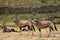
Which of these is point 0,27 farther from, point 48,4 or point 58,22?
point 48,4

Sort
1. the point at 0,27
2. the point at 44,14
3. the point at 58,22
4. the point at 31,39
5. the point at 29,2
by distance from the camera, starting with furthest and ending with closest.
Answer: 1. the point at 29,2
2. the point at 44,14
3. the point at 58,22
4. the point at 0,27
5. the point at 31,39

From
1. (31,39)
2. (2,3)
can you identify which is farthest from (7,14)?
(31,39)

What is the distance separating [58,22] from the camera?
118 feet

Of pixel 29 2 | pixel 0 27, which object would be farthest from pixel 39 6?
pixel 0 27

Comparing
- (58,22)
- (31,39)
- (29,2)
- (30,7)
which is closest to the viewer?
(31,39)

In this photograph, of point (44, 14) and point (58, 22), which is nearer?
point (58, 22)

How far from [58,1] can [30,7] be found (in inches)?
300

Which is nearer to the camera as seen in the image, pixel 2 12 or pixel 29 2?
pixel 2 12

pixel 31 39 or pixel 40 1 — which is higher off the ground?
pixel 31 39

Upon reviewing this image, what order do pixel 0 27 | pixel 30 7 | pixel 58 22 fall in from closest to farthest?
pixel 0 27 < pixel 58 22 < pixel 30 7

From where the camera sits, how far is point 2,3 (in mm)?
51125

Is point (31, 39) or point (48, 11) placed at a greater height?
point (31, 39)

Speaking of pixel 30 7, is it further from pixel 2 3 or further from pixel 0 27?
pixel 0 27

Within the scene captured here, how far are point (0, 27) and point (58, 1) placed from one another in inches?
813
